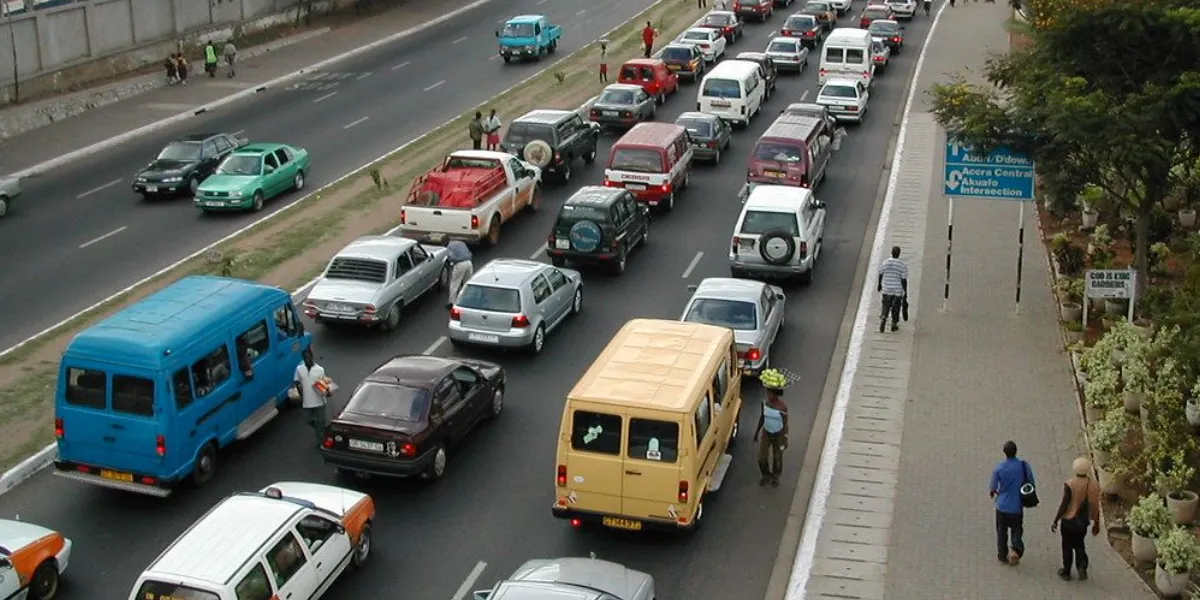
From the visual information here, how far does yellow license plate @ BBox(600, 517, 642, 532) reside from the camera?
55.6 ft

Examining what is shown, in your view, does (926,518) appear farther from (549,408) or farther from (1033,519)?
(549,408)

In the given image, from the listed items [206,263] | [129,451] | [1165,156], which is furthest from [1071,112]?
[206,263]

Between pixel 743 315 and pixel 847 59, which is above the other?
pixel 847 59

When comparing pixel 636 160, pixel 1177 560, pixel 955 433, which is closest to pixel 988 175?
pixel 955 433

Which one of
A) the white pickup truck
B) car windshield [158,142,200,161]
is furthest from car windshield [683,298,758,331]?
car windshield [158,142,200,161]

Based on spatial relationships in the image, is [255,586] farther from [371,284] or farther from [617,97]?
[617,97]

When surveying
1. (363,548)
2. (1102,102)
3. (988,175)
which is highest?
(1102,102)

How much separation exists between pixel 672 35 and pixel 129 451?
43771 mm

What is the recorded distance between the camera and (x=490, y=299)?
2394 centimetres

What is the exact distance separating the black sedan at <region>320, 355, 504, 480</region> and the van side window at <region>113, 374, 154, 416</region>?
2.35 metres

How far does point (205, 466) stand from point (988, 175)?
15.1m

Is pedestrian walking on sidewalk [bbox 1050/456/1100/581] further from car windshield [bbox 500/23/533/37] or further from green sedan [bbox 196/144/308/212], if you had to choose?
car windshield [bbox 500/23/533/37]

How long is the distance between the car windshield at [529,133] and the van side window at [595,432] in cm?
1934

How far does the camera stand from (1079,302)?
83.1 ft
